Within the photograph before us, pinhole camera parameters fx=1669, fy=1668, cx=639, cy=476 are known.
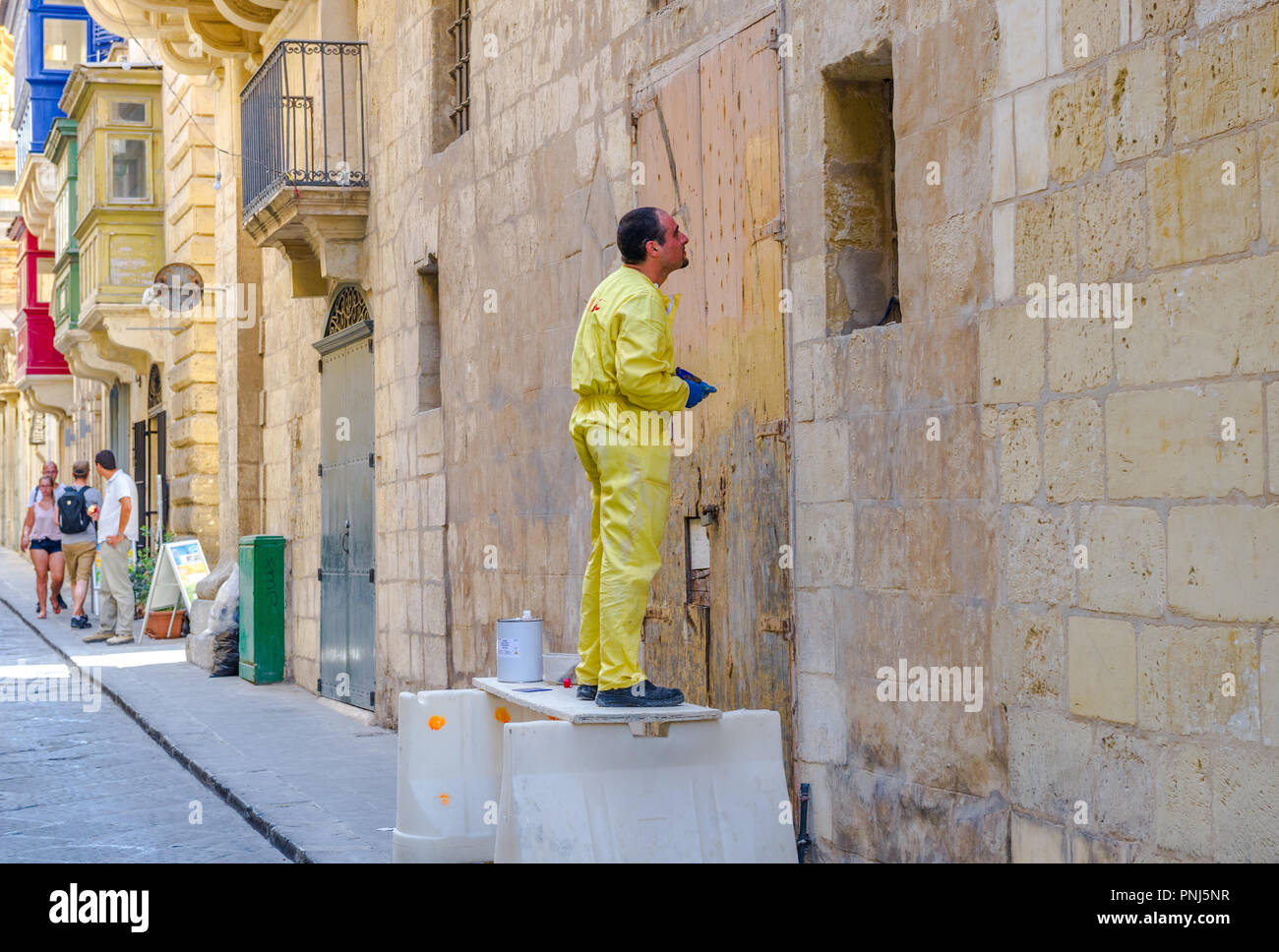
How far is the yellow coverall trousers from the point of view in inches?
218

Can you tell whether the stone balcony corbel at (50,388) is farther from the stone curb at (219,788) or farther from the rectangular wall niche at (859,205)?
the rectangular wall niche at (859,205)

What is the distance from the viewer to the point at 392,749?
1043 cm

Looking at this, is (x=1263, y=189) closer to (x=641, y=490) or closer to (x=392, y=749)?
(x=641, y=490)

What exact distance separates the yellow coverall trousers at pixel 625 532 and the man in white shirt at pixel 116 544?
40.1ft

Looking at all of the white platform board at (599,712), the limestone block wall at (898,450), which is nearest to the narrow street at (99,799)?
the white platform board at (599,712)

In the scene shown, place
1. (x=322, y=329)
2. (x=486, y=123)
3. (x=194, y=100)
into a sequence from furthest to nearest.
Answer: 1. (x=194, y=100)
2. (x=322, y=329)
3. (x=486, y=123)

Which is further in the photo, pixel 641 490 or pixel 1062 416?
pixel 641 490

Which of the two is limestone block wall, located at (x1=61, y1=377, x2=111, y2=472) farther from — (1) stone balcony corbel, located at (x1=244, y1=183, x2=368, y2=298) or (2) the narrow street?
(2) the narrow street

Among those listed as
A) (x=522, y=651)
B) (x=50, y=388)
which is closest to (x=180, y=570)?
(x=522, y=651)

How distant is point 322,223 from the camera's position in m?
12.4

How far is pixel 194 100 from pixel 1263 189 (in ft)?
56.9

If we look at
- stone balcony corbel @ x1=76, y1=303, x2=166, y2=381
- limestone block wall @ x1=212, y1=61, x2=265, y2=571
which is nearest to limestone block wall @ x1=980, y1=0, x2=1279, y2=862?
limestone block wall @ x1=212, y1=61, x2=265, y2=571

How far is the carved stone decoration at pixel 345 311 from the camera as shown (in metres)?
13.0
